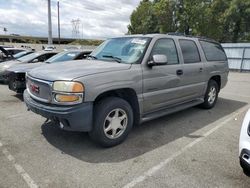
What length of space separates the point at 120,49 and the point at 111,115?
1.45 metres

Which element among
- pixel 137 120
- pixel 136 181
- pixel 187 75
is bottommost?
pixel 136 181

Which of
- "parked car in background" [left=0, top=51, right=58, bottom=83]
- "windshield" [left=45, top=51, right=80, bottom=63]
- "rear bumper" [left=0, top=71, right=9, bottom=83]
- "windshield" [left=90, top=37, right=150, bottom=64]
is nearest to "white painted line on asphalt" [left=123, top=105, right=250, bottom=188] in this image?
"windshield" [left=90, top=37, right=150, bottom=64]

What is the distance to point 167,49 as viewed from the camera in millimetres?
5066

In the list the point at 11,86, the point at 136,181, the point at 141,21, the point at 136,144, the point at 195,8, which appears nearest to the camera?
the point at 136,181

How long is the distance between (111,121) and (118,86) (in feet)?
1.93

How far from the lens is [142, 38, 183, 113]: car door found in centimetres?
448

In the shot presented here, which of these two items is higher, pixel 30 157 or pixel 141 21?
pixel 141 21

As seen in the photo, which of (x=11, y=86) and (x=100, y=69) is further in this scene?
(x=11, y=86)

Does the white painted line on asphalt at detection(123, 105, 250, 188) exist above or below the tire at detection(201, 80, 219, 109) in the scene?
below

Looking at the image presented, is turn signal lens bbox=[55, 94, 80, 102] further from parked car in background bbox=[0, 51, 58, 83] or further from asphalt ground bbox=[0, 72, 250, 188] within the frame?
parked car in background bbox=[0, 51, 58, 83]

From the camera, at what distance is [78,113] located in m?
3.57

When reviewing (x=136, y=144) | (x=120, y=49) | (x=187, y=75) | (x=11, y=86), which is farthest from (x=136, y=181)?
(x=11, y=86)

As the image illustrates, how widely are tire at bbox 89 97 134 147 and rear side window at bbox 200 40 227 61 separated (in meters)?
3.23

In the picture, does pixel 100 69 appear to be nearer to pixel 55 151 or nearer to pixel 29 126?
pixel 55 151
